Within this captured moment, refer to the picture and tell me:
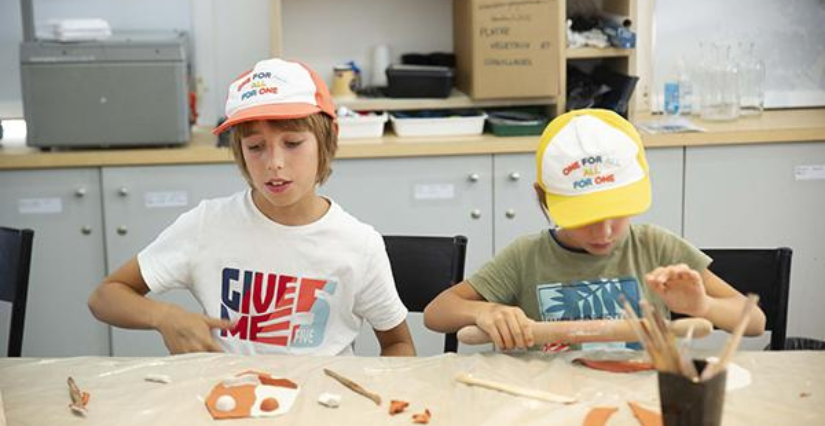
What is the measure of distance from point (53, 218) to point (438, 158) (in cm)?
117

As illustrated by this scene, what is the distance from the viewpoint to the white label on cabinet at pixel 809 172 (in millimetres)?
3377

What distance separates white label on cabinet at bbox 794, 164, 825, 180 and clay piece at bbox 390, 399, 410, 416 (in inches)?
87.1

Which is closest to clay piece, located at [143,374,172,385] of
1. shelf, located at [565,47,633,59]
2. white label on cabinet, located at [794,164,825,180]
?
shelf, located at [565,47,633,59]

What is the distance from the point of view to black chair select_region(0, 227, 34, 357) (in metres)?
2.12

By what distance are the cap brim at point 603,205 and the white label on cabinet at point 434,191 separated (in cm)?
159

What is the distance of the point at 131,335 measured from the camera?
3.38m

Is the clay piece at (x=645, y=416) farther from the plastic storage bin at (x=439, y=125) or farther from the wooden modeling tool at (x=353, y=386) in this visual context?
the plastic storage bin at (x=439, y=125)

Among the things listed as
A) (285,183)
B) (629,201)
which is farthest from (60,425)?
(629,201)

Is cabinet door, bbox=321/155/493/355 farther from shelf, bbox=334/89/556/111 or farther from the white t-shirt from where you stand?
the white t-shirt

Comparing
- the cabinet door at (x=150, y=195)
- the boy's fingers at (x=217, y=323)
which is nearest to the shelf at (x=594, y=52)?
the cabinet door at (x=150, y=195)

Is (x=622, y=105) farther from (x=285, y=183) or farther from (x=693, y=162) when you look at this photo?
(x=285, y=183)

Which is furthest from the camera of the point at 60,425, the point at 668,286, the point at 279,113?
the point at 279,113

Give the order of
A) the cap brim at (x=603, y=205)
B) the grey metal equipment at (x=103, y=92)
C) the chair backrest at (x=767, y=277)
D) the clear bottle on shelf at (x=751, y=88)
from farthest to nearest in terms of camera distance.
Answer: the clear bottle on shelf at (x=751, y=88)
the grey metal equipment at (x=103, y=92)
the chair backrest at (x=767, y=277)
the cap brim at (x=603, y=205)

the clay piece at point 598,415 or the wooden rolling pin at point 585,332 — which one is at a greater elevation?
the wooden rolling pin at point 585,332
